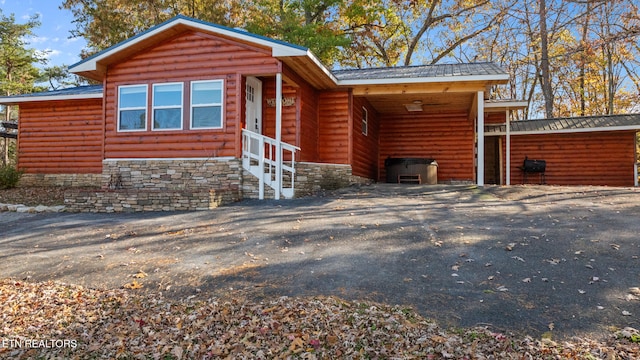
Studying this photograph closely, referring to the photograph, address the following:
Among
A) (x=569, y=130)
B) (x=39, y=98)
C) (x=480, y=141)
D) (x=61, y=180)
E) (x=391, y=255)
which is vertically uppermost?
(x=39, y=98)

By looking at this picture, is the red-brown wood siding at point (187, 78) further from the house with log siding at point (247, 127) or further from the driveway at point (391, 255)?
the driveway at point (391, 255)

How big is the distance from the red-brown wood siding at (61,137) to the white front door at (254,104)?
5.86 m

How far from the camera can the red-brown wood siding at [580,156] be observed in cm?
1518

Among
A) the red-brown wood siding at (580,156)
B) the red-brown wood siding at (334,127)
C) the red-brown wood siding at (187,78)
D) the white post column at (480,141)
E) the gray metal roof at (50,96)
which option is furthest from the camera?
the red-brown wood siding at (580,156)

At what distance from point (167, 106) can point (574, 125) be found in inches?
530

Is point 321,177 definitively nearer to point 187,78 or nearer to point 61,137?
point 187,78


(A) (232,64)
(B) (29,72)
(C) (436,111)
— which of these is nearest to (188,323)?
(A) (232,64)

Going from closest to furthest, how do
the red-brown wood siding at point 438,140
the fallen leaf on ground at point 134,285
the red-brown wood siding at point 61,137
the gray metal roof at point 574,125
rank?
the fallen leaf on ground at point 134,285 → the red-brown wood siding at point 61,137 → the gray metal roof at point 574,125 → the red-brown wood siding at point 438,140

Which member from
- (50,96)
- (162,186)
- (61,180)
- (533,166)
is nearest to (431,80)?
(533,166)

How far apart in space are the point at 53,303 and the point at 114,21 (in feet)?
66.0

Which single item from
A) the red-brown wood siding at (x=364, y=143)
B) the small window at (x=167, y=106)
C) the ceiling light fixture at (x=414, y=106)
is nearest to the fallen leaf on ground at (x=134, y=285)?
the small window at (x=167, y=106)

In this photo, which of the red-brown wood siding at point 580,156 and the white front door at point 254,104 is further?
the red-brown wood siding at point 580,156

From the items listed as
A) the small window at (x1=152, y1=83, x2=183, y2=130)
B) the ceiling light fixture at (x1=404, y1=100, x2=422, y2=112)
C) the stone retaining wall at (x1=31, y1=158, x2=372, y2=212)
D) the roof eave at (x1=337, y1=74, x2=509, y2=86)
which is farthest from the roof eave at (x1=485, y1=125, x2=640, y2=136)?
the small window at (x1=152, y1=83, x2=183, y2=130)

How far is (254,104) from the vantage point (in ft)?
38.1
